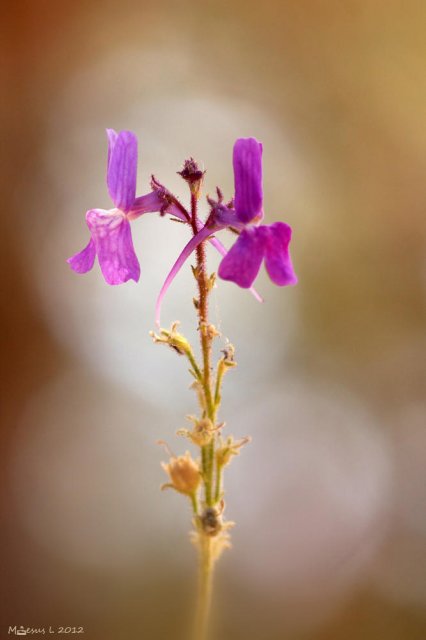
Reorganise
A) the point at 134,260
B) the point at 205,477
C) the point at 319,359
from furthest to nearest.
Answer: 1. the point at 319,359
2. the point at 134,260
3. the point at 205,477

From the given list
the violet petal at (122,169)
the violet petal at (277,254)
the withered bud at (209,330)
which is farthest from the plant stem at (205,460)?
the violet petal at (122,169)

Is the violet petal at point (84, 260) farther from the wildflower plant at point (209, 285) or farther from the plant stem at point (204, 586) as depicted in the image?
the plant stem at point (204, 586)

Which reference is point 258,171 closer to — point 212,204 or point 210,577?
point 212,204

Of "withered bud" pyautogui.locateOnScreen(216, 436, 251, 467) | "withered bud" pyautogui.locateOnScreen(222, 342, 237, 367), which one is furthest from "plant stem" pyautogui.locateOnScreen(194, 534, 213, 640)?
"withered bud" pyautogui.locateOnScreen(222, 342, 237, 367)

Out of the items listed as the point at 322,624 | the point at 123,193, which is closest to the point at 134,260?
the point at 123,193

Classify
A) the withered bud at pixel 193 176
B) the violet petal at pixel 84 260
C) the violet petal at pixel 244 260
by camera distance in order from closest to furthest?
1. the violet petal at pixel 244 260
2. the withered bud at pixel 193 176
3. the violet petal at pixel 84 260

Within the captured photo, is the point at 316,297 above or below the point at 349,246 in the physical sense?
below

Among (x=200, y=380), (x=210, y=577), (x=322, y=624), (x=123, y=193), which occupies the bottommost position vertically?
(x=322, y=624)
